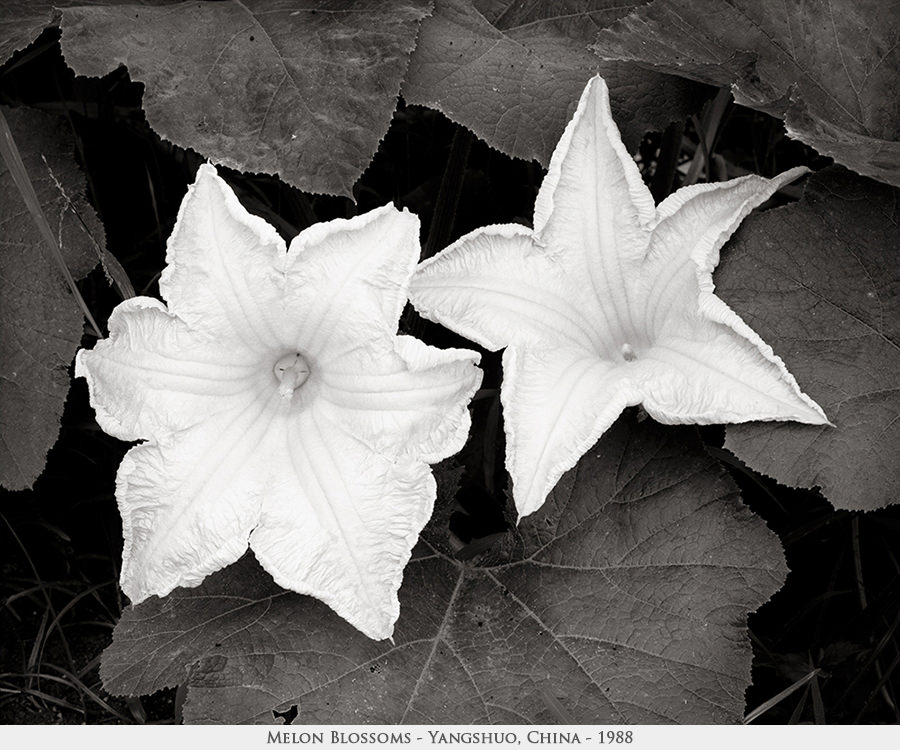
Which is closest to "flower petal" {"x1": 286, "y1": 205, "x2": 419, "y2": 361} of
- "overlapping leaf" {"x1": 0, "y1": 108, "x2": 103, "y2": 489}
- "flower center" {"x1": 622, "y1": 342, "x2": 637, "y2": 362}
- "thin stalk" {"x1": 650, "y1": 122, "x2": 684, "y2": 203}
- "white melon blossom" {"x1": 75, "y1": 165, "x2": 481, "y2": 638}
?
"white melon blossom" {"x1": 75, "y1": 165, "x2": 481, "y2": 638}

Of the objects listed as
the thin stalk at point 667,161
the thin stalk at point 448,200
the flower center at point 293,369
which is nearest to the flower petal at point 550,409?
the flower center at point 293,369

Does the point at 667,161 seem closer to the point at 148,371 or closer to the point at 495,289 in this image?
the point at 495,289

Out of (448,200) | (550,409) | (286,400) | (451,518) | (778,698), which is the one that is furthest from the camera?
(451,518)

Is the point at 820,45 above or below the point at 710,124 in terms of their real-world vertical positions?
above

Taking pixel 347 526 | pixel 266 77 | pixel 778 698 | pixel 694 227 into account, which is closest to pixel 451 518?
pixel 347 526

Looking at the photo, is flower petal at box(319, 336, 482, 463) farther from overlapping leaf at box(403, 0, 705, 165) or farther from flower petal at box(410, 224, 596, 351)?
overlapping leaf at box(403, 0, 705, 165)

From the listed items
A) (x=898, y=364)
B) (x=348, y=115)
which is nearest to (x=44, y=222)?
(x=348, y=115)

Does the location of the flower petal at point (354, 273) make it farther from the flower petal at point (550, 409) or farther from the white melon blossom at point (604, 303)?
the flower petal at point (550, 409)
